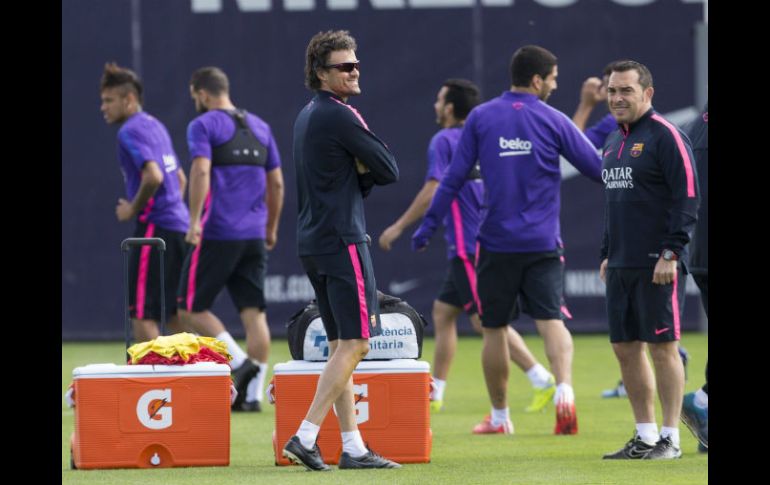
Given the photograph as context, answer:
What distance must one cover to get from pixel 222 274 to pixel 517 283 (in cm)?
262

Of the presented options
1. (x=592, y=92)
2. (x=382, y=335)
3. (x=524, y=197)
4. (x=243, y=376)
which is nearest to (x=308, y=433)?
(x=382, y=335)

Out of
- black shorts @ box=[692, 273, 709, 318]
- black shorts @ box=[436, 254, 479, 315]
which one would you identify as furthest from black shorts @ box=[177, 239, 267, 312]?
black shorts @ box=[692, 273, 709, 318]

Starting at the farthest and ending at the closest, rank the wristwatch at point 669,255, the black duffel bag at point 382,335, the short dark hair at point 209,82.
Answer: the short dark hair at point 209,82 < the black duffel bag at point 382,335 < the wristwatch at point 669,255

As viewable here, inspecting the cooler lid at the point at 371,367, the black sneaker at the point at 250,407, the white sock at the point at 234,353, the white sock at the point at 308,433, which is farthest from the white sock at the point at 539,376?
the white sock at the point at 308,433

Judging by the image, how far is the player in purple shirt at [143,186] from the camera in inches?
406

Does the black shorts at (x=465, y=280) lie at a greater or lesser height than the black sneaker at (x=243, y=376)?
greater

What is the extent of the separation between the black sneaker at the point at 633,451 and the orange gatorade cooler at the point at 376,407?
0.89 m

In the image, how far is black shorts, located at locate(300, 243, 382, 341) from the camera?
691cm

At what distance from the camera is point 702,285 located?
8.24m

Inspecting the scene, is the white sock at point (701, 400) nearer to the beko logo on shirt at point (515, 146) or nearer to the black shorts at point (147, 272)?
the beko logo on shirt at point (515, 146)

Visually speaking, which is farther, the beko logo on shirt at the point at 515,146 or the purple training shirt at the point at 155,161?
the purple training shirt at the point at 155,161

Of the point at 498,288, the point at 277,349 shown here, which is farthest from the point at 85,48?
the point at 498,288
